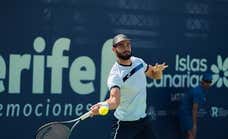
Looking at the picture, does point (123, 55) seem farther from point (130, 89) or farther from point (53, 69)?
point (53, 69)

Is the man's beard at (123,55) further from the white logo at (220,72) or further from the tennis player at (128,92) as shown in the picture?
the white logo at (220,72)

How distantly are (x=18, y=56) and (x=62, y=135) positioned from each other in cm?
235

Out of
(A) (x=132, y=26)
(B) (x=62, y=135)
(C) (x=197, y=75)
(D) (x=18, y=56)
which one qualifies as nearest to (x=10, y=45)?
(D) (x=18, y=56)

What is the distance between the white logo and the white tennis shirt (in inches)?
140

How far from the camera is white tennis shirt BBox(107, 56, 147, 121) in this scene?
241 inches

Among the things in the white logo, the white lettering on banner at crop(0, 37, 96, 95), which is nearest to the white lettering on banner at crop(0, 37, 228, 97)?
the white lettering on banner at crop(0, 37, 96, 95)

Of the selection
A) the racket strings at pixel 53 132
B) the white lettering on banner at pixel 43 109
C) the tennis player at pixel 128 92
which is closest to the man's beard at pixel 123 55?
the tennis player at pixel 128 92

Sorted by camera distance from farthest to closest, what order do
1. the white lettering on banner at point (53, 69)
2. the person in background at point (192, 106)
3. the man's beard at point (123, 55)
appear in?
the person in background at point (192, 106) → the white lettering on banner at point (53, 69) → the man's beard at point (123, 55)

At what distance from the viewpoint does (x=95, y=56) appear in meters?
8.52

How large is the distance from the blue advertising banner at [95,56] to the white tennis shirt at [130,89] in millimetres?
2123

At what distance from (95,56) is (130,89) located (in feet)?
7.94

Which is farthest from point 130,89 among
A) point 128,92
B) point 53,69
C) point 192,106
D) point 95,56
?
point 192,106

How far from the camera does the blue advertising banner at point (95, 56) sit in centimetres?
799

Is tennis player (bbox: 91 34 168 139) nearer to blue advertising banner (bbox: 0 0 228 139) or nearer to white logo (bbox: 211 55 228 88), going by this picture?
blue advertising banner (bbox: 0 0 228 139)
